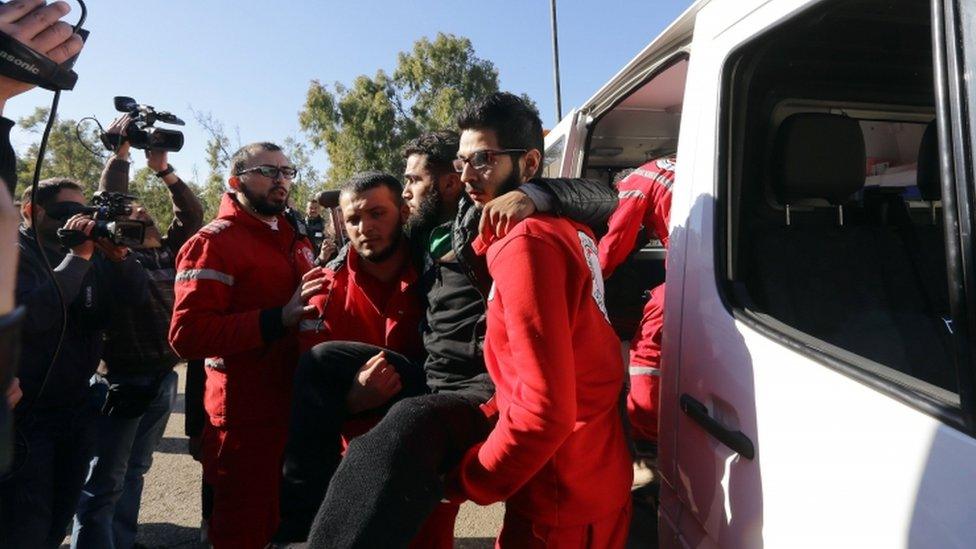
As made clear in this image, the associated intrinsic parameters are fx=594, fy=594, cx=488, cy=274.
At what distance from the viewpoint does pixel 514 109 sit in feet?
5.74

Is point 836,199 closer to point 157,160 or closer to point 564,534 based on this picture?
point 564,534

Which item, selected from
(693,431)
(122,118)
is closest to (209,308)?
(122,118)

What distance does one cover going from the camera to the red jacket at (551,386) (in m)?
1.26

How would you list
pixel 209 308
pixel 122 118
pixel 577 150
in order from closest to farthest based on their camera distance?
1. pixel 209 308
2. pixel 122 118
3. pixel 577 150

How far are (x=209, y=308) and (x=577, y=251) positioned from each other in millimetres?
1555

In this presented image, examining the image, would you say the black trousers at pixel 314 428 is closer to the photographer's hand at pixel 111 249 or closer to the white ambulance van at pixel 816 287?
the white ambulance van at pixel 816 287

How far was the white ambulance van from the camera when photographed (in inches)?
33.5

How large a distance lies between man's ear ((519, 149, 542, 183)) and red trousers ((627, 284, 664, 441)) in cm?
87

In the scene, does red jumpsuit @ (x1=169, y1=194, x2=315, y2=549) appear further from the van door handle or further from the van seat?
the van seat

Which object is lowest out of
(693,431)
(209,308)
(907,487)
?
(693,431)

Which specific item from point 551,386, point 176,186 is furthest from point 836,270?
point 176,186

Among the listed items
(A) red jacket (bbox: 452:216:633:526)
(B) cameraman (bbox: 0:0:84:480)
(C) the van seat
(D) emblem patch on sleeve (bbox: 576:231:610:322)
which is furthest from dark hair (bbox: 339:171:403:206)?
(C) the van seat

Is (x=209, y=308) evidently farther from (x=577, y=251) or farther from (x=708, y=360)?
(x=708, y=360)

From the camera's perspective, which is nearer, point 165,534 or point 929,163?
point 929,163
